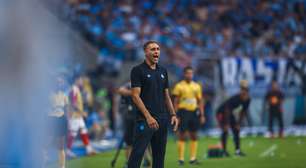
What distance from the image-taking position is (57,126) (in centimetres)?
1703

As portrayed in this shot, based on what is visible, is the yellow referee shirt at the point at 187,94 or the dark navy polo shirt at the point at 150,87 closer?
the dark navy polo shirt at the point at 150,87

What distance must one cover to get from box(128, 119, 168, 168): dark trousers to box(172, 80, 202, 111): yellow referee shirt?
7.70m

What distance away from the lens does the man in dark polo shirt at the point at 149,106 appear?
13500 millimetres

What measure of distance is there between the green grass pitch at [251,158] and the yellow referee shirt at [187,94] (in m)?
1.45

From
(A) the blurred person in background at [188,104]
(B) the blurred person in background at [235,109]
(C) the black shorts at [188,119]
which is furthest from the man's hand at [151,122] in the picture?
(B) the blurred person in background at [235,109]

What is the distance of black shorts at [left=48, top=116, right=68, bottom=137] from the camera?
55.6ft

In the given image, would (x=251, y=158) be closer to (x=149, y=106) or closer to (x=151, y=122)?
(x=149, y=106)

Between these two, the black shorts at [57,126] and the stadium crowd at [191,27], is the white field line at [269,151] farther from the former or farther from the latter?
the stadium crowd at [191,27]

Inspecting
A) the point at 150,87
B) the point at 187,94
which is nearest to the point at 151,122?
the point at 150,87

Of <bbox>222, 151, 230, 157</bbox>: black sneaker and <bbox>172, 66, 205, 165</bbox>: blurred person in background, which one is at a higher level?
<bbox>172, 66, 205, 165</bbox>: blurred person in background

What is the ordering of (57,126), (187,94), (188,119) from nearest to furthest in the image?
(57,126) < (187,94) < (188,119)

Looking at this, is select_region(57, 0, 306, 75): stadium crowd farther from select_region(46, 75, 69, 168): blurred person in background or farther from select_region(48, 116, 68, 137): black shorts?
select_region(48, 116, 68, 137): black shorts

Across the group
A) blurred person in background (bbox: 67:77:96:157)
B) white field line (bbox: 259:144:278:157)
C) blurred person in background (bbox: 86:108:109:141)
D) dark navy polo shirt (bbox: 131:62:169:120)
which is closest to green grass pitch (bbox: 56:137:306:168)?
white field line (bbox: 259:144:278:157)

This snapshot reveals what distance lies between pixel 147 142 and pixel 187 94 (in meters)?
7.91
